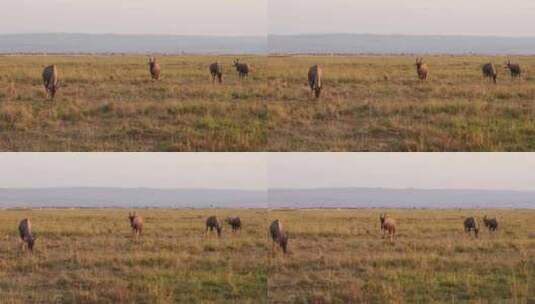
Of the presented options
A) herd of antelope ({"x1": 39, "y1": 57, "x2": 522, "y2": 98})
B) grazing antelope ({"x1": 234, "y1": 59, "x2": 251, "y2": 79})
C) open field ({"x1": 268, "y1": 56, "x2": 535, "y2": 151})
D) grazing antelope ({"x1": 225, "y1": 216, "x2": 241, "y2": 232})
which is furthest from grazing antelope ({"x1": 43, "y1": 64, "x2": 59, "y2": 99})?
grazing antelope ({"x1": 225, "y1": 216, "x2": 241, "y2": 232})

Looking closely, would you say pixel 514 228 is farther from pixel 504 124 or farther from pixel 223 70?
pixel 504 124

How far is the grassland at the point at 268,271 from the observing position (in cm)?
1792

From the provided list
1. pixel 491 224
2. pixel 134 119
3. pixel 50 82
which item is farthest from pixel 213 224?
pixel 134 119

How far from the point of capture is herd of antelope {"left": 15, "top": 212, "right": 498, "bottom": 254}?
20422 mm

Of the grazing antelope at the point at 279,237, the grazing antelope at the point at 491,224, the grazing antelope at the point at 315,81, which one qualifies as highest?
the grazing antelope at the point at 315,81

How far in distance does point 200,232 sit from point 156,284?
9799mm

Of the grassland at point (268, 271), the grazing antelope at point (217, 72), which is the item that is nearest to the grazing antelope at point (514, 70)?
the grassland at point (268, 271)

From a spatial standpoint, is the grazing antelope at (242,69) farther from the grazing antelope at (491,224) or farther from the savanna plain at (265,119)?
the grazing antelope at (491,224)

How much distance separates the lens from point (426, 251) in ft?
72.8

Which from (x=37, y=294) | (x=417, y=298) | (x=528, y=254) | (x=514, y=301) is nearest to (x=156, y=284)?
(x=37, y=294)

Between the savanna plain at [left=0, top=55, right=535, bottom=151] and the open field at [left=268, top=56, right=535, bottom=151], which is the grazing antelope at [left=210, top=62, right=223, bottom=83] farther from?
the open field at [left=268, top=56, right=535, bottom=151]

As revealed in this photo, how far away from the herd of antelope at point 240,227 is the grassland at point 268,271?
0.30 metres

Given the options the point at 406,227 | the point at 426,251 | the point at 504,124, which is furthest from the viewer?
the point at 406,227

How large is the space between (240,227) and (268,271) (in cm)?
1054
